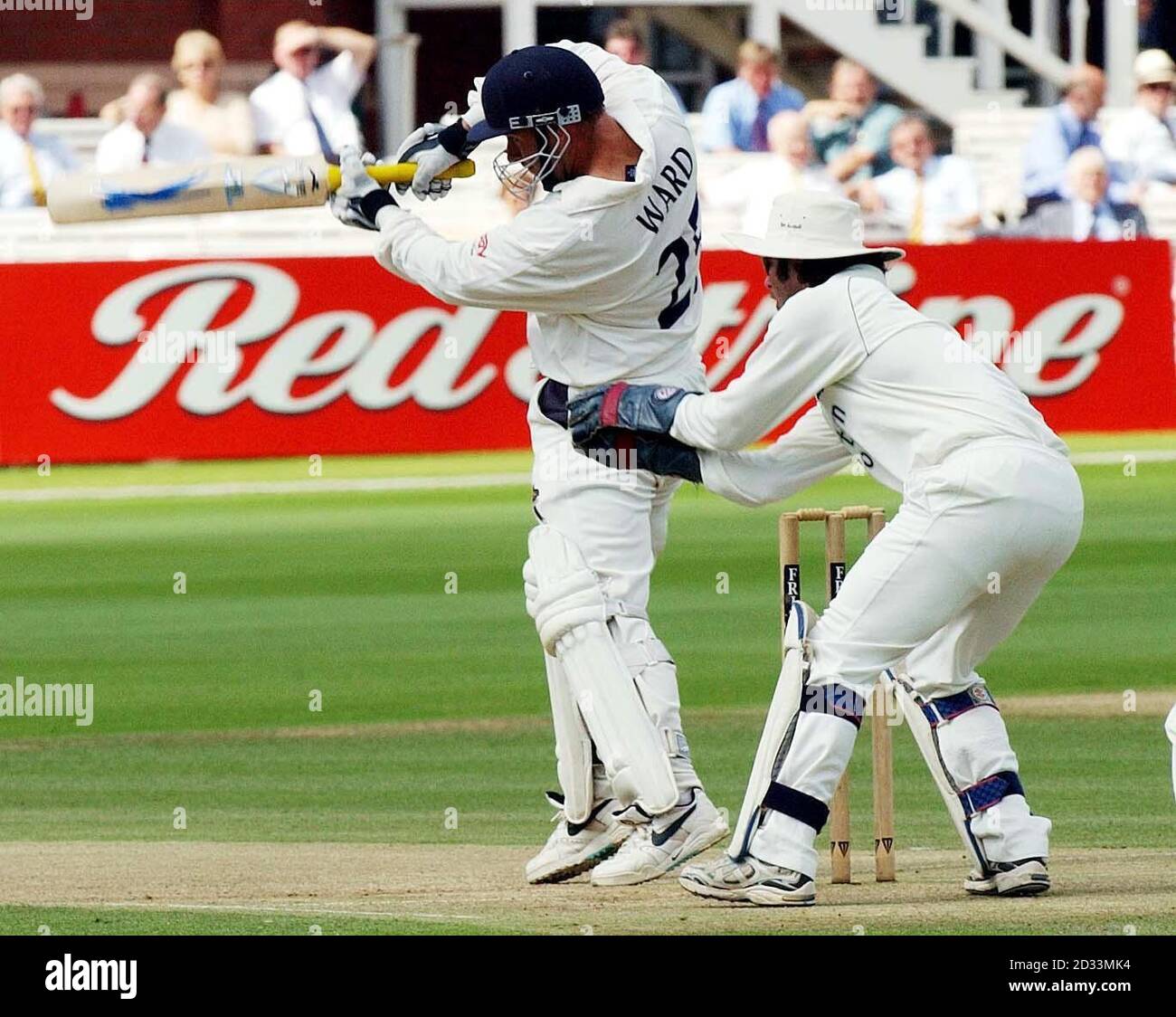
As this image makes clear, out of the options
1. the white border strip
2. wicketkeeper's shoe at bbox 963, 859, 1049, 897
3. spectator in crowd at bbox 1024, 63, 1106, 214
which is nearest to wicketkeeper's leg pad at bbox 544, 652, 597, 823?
wicketkeeper's shoe at bbox 963, 859, 1049, 897

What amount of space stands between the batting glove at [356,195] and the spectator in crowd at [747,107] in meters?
13.5

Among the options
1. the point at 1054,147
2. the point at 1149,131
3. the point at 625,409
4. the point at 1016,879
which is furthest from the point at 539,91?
the point at 1149,131

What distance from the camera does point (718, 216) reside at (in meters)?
19.6

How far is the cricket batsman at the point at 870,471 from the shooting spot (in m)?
6.08

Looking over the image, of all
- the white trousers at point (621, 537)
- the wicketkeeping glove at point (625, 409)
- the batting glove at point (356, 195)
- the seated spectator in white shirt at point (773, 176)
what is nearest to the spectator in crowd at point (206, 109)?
the seated spectator in white shirt at point (773, 176)

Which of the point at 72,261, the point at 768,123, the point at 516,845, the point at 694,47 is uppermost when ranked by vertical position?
the point at 694,47

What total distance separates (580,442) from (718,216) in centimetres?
1319

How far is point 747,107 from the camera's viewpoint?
66.6 feet

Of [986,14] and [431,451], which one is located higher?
[986,14]

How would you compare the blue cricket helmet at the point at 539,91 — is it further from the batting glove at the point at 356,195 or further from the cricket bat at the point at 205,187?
the cricket bat at the point at 205,187

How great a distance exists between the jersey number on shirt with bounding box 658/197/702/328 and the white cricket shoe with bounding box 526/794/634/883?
52.1 inches

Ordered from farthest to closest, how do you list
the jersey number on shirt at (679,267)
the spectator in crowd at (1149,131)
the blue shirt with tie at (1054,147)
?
the spectator in crowd at (1149,131)
the blue shirt with tie at (1054,147)
the jersey number on shirt at (679,267)

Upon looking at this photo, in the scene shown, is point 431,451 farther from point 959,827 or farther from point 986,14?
point 959,827

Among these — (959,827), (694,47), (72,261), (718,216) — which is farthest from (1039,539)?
(694,47)
